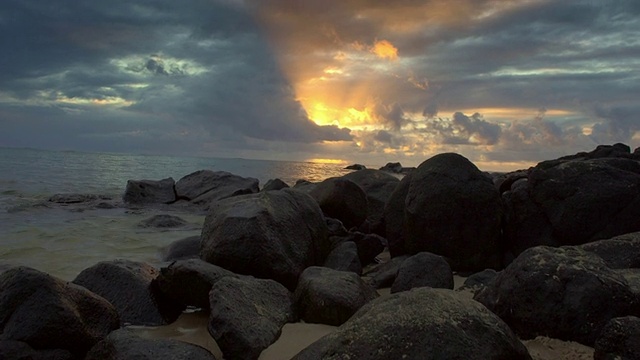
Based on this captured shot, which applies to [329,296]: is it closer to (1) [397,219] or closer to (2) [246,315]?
(2) [246,315]

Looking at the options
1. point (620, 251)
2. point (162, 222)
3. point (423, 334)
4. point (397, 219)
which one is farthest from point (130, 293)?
point (162, 222)

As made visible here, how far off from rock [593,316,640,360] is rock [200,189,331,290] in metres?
3.86

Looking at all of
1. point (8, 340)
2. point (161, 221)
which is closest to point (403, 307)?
point (8, 340)

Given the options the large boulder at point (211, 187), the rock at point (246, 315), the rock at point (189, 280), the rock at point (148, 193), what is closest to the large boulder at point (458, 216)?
the rock at point (246, 315)

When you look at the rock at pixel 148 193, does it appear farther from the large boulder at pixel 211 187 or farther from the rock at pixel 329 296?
the rock at pixel 329 296

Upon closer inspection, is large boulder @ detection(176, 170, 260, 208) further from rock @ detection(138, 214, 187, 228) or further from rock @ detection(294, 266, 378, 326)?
rock @ detection(294, 266, 378, 326)

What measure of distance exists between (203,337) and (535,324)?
3.35 metres

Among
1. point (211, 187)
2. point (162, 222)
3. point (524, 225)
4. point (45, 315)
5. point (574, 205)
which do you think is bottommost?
point (162, 222)

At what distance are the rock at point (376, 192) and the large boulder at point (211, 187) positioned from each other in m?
Answer: 7.29

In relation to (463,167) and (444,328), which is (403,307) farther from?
(463,167)

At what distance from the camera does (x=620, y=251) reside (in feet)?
21.0

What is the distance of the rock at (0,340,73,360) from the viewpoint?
14.9 feet

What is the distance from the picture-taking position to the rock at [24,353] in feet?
14.9

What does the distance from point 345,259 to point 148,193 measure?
1372cm
